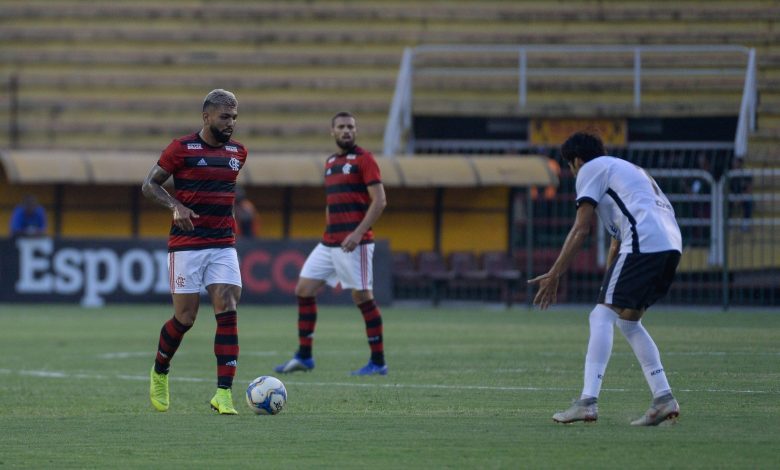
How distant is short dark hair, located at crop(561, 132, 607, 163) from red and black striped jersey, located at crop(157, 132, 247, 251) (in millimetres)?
2424

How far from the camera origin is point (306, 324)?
13.4m

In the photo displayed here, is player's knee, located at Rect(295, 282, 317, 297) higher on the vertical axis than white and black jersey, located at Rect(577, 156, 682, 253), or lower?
lower

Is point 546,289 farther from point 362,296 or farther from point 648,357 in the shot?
point 362,296

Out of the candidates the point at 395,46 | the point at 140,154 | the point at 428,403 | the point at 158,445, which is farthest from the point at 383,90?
the point at 158,445

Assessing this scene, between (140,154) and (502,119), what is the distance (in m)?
7.51

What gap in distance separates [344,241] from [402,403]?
3.09m

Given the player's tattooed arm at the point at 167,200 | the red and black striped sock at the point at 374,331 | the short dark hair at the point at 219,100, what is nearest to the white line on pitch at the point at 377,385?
the red and black striped sock at the point at 374,331

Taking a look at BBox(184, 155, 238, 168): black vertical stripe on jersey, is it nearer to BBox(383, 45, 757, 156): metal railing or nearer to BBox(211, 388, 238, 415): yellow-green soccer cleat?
BBox(211, 388, 238, 415): yellow-green soccer cleat

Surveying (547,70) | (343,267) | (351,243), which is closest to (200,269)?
(351,243)

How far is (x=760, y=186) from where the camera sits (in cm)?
2644

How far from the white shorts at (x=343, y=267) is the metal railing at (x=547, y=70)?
14.5 metres

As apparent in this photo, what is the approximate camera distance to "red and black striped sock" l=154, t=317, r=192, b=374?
10.0 m

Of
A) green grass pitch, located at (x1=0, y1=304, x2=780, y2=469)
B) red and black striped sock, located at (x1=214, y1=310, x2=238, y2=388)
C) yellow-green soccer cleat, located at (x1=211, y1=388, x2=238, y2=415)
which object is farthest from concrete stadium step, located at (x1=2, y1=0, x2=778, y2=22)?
yellow-green soccer cleat, located at (x1=211, y1=388, x2=238, y2=415)

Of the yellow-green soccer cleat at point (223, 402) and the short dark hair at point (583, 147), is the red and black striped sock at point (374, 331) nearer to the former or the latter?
the yellow-green soccer cleat at point (223, 402)
